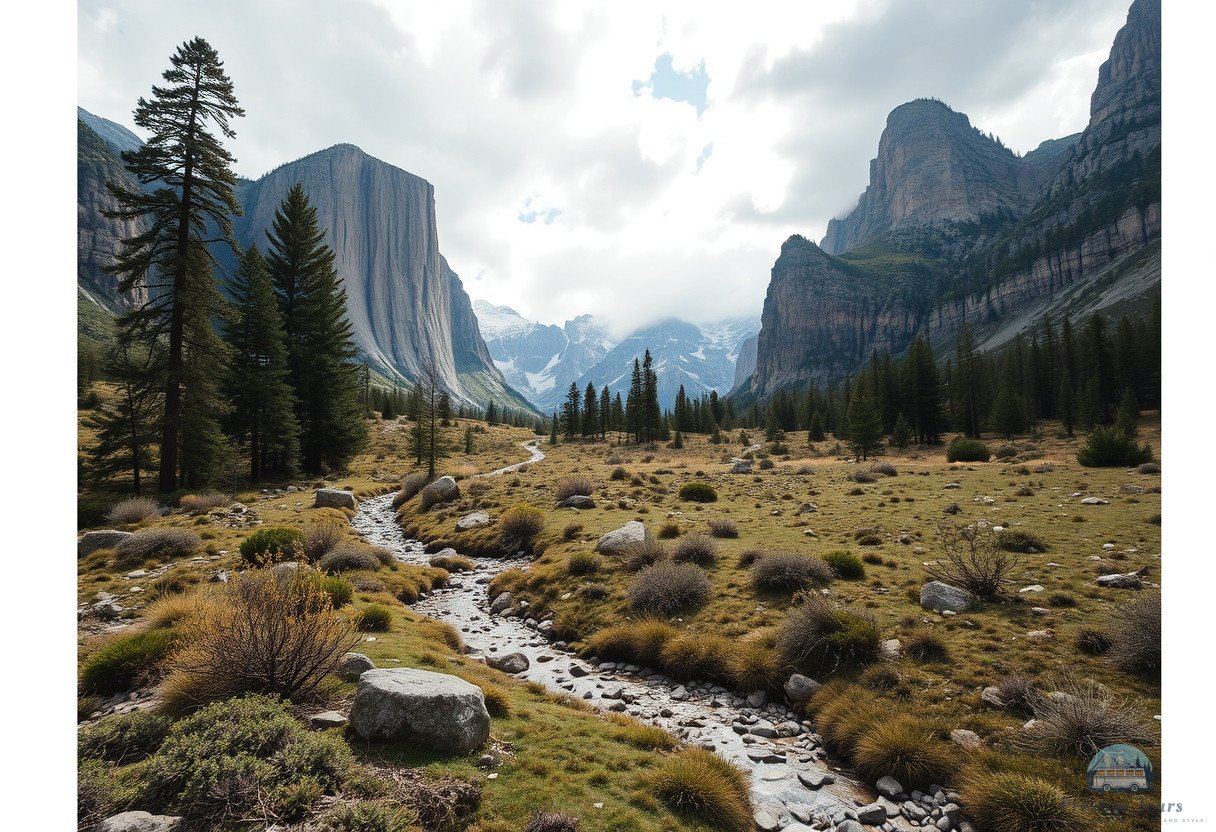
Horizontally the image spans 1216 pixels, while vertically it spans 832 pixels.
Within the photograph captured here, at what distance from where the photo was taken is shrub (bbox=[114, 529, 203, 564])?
1571 cm

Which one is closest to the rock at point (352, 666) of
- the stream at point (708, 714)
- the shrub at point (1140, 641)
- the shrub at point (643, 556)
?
the stream at point (708, 714)

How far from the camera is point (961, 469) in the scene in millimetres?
39812

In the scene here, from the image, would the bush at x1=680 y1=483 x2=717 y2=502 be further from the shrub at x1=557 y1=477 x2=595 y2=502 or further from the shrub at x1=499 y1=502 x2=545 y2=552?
the shrub at x1=499 y1=502 x2=545 y2=552

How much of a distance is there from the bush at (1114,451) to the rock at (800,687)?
124 ft

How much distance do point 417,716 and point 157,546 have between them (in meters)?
16.3

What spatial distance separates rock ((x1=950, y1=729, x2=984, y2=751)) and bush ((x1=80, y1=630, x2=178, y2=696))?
1369cm

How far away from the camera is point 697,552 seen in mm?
16844

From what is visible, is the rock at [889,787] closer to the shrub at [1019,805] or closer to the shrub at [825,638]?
the shrub at [1019,805]

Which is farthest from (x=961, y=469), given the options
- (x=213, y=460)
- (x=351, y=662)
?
(x=213, y=460)

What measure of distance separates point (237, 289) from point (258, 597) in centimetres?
3766

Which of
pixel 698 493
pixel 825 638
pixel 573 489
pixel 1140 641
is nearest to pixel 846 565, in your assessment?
pixel 825 638

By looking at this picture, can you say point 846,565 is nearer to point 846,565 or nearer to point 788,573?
point 846,565

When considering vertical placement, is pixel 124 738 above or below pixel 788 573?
above
